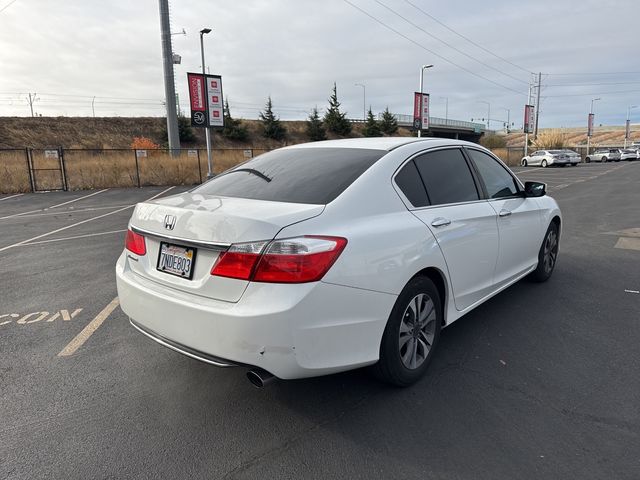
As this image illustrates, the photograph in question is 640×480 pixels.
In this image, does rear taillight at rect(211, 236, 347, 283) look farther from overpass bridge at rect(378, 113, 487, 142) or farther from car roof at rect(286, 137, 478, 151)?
overpass bridge at rect(378, 113, 487, 142)

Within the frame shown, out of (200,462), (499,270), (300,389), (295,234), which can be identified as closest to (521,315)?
(499,270)

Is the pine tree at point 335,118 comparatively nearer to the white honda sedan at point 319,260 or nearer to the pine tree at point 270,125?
the pine tree at point 270,125

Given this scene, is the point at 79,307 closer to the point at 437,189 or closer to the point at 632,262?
the point at 437,189

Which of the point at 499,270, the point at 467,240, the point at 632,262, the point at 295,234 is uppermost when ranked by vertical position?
the point at 295,234

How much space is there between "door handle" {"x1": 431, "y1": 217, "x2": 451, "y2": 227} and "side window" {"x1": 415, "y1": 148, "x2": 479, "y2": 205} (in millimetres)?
153

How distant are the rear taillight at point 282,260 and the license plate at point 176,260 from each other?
1.04 ft

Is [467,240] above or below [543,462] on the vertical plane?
above

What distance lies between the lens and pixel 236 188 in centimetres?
327

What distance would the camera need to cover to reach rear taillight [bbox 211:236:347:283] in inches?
90.7

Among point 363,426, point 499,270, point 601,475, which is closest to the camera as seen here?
point 601,475

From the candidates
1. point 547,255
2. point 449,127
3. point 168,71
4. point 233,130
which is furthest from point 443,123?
point 547,255

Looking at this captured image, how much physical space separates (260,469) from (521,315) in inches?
120

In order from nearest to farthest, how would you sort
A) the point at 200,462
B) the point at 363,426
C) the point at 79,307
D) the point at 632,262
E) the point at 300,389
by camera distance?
the point at 200,462, the point at 363,426, the point at 300,389, the point at 79,307, the point at 632,262

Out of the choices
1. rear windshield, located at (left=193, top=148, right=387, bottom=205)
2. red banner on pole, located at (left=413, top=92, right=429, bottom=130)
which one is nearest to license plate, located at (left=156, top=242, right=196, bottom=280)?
rear windshield, located at (left=193, top=148, right=387, bottom=205)
